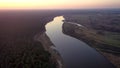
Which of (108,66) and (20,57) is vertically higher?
(20,57)

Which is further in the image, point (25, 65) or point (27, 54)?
point (27, 54)

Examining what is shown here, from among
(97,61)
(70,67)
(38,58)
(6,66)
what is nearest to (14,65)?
(6,66)

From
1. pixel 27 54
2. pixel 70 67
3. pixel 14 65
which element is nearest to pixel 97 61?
pixel 70 67

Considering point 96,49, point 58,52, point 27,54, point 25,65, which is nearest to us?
point 25,65

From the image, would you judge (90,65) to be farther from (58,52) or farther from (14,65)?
(14,65)

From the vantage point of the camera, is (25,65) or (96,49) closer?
(25,65)

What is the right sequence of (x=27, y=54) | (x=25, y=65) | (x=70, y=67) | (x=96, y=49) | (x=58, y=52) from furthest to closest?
(x=96, y=49), (x=58, y=52), (x=27, y=54), (x=70, y=67), (x=25, y=65)

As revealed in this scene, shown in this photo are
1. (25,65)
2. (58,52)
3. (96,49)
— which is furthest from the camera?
(96,49)

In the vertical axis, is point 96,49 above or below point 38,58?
below

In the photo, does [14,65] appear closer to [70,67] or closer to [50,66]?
[50,66]
